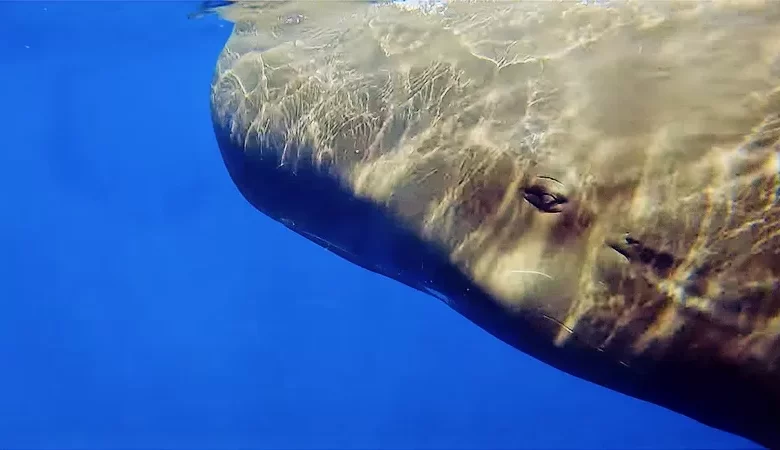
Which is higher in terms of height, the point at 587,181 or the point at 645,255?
the point at 587,181

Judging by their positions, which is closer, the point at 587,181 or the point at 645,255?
the point at 645,255

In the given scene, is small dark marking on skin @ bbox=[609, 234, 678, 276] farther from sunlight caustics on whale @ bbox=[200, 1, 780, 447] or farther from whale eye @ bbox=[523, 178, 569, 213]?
whale eye @ bbox=[523, 178, 569, 213]

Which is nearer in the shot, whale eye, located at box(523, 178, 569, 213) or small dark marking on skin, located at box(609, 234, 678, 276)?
small dark marking on skin, located at box(609, 234, 678, 276)

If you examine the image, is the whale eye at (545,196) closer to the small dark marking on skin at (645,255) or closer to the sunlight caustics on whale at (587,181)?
the sunlight caustics on whale at (587,181)

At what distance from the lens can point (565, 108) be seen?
2557 millimetres

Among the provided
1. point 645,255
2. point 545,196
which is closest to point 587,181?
point 545,196

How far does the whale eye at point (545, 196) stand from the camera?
239 cm

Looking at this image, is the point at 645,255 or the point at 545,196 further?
the point at 545,196

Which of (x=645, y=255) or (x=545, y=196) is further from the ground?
(x=545, y=196)

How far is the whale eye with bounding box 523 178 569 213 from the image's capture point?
7.83ft

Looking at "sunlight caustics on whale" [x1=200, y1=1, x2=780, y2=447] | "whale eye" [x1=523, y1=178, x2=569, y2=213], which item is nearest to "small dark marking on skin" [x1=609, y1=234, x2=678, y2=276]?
"sunlight caustics on whale" [x1=200, y1=1, x2=780, y2=447]

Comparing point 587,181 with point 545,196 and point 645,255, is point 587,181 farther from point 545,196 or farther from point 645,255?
point 645,255

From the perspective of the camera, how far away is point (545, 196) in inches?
95.6

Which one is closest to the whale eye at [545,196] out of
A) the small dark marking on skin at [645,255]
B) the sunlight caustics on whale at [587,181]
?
the sunlight caustics on whale at [587,181]
